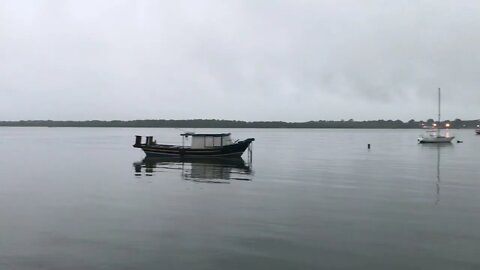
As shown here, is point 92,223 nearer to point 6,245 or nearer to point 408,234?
point 6,245

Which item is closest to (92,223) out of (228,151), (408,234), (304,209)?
(304,209)

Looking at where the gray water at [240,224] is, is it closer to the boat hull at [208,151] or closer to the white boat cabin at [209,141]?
the boat hull at [208,151]

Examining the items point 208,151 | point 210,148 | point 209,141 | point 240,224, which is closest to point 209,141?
point 209,141

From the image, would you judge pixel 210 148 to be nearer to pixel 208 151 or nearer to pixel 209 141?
pixel 208 151

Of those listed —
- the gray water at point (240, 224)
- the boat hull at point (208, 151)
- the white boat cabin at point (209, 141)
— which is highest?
the white boat cabin at point (209, 141)

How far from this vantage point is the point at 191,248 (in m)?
12.3

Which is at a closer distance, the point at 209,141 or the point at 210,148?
the point at 210,148

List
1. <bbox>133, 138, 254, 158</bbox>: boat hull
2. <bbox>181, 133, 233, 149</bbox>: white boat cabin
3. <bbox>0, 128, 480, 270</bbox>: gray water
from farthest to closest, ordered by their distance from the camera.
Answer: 1. <bbox>181, 133, 233, 149</bbox>: white boat cabin
2. <bbox>133, 138, 254, 158</bbox>: boat hull
3. <bbox>0, 128, 480, 270</bbox>: gray water

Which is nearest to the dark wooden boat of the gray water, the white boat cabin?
the white boat cabin

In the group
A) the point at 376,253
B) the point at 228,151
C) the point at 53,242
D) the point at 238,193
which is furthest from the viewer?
the point at 228,151

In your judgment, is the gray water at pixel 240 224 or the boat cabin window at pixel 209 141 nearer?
the gray water at pixel 240 224

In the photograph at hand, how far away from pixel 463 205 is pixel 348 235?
8276 millimetres

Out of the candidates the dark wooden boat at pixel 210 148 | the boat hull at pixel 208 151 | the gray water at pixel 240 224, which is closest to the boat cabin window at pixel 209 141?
the dark wooden boat at pixel 210 148

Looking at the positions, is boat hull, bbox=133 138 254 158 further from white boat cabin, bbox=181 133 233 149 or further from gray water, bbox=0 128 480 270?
gray water, bbox=0 128 480 270
